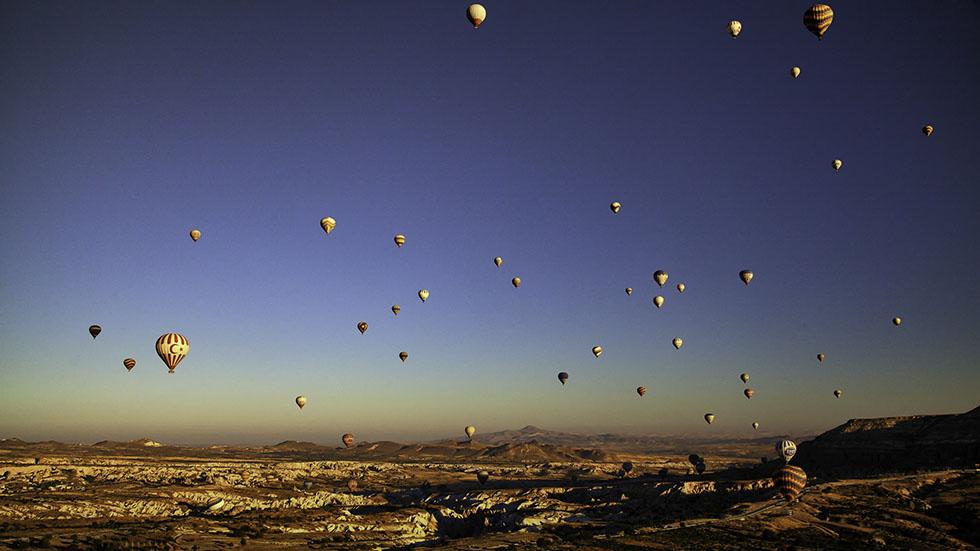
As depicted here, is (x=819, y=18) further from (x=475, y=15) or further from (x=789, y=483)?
(x=789, y=483)

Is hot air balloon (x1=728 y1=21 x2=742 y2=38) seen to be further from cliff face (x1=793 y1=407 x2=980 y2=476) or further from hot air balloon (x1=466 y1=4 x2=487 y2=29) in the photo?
cliff face (x1=793 y1=407 x2=980 y2=476)

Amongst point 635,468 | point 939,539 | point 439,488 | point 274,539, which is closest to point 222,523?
point 274,539

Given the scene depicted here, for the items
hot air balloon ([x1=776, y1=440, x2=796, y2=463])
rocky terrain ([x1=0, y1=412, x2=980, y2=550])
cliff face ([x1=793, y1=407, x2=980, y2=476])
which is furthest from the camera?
cliff face ([x1=793, y1=407, x2=980, y2=476])

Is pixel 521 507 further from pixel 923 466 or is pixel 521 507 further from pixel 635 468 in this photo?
pixel 635 468

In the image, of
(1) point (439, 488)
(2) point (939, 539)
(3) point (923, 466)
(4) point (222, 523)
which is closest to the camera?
(2) point (939, 539)

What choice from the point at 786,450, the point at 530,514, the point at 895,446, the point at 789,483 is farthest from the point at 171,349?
the point at 895,446

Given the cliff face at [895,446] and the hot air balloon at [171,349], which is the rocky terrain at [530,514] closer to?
the cliff face at [895,446]

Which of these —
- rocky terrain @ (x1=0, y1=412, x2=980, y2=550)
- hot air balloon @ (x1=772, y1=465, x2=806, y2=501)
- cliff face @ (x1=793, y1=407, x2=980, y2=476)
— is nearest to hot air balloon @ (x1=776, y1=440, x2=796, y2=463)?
rocky terrain @ (x1=0, y1=412, x2=980, y2=550)

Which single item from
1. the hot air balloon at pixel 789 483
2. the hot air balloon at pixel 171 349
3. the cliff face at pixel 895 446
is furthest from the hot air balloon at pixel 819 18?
the hot air balloon at pixel 171 349
